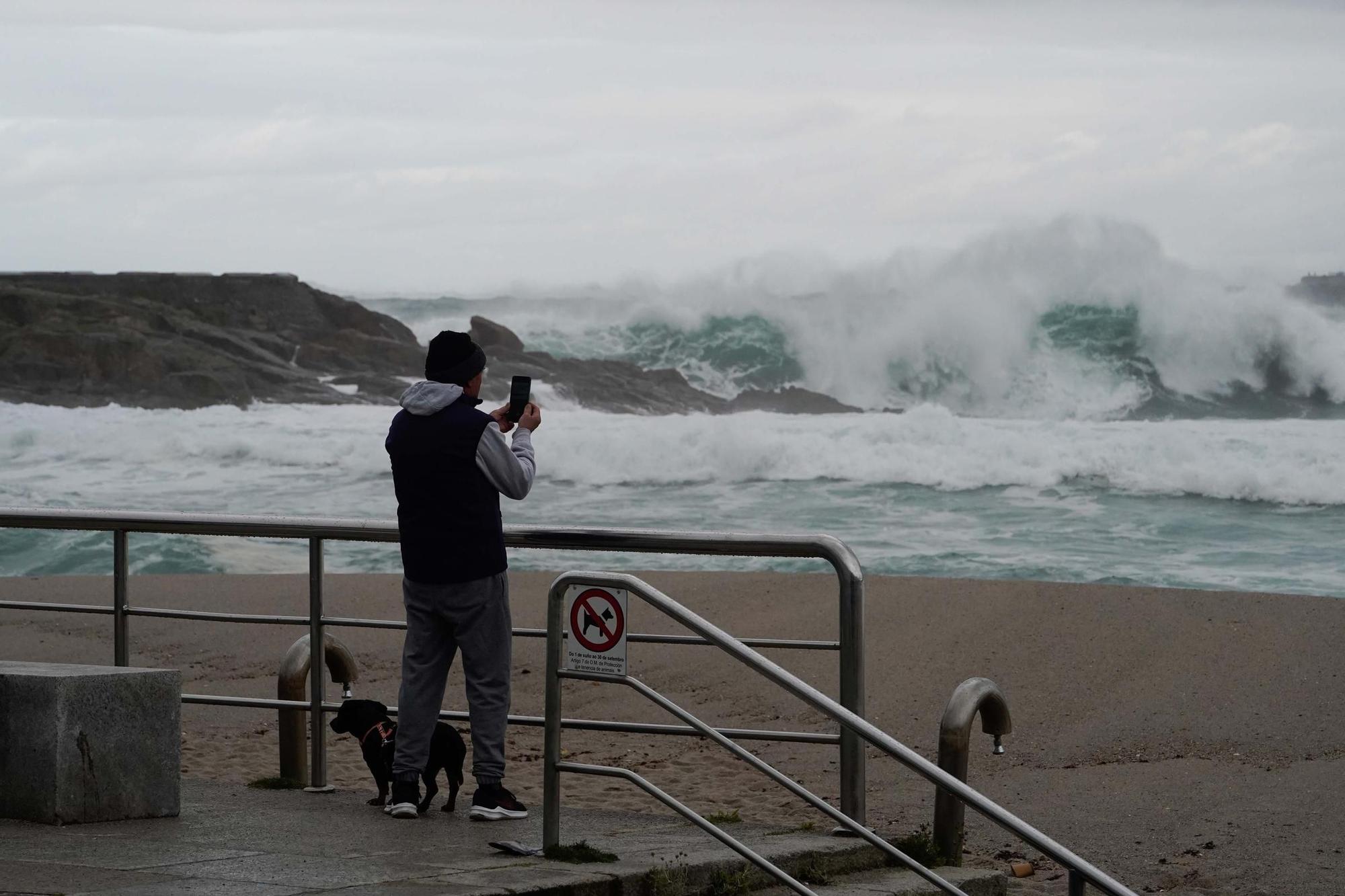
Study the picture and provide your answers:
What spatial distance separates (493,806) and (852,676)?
50.3 inches

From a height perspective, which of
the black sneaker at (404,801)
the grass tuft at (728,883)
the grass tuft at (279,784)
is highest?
the black sneaker at (404,801)

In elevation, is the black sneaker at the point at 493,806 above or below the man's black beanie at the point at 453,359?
below

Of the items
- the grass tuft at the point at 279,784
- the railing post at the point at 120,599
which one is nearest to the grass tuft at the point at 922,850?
the grass tuft at the point at 279,784

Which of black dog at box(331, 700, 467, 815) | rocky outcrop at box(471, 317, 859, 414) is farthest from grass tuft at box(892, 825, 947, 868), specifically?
rocky outcrop at box(471, 317, 859, 414)

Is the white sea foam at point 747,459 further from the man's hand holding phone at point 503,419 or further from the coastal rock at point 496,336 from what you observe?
the man's hand holding phone at point 503,419

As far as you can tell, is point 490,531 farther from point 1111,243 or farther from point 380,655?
point 1111,243

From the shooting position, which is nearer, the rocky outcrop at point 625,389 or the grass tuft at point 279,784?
the grass tuft at point 279,784

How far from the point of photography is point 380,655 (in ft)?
35.1

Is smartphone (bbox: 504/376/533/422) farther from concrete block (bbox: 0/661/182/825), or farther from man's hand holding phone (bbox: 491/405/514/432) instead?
concrete block (bbox: 0/661/182/825)

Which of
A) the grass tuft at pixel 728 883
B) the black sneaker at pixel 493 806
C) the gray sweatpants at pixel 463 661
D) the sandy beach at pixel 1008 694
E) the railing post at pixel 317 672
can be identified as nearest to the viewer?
the grass tuft at pixel 728 883

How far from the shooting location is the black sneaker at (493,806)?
A: 501 cm

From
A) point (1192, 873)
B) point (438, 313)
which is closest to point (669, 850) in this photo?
point (1192, 873)

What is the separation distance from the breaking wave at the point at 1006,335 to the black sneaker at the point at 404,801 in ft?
92.4

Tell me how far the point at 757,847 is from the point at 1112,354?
113 feet
